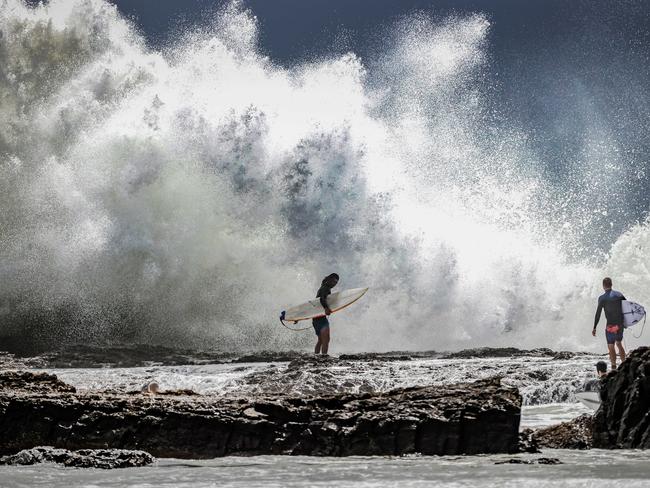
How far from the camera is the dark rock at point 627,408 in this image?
5.89 metres

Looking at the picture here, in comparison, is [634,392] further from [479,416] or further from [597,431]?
[479,416]

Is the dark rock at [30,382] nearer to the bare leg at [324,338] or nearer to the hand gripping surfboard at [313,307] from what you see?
the bare leg at [324,338]

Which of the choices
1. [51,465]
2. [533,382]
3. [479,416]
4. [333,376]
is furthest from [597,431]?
[333,376]

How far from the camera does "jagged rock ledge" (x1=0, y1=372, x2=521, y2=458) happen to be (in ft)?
18.7

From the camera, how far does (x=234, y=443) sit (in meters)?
5.73

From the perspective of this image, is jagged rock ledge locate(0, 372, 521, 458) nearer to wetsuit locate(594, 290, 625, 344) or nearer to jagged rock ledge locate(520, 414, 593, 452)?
jagged rock ledge locate(520, 414, 593, 452)

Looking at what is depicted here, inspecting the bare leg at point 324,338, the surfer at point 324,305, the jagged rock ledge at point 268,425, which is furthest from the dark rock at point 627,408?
the bare leg at point 324,338

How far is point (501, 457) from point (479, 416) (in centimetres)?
50

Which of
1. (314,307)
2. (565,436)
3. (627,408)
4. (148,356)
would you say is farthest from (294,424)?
(148,356)

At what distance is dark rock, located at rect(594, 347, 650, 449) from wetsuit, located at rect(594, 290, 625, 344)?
6700 mm

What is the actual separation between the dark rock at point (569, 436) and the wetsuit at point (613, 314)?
6397mm

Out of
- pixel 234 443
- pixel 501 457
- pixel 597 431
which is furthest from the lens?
pixel 597 431

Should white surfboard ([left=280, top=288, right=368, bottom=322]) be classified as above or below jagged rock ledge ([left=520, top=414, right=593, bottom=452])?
above

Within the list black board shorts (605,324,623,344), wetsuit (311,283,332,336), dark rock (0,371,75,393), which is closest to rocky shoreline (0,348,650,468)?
dark rock (0,371,75,393)
